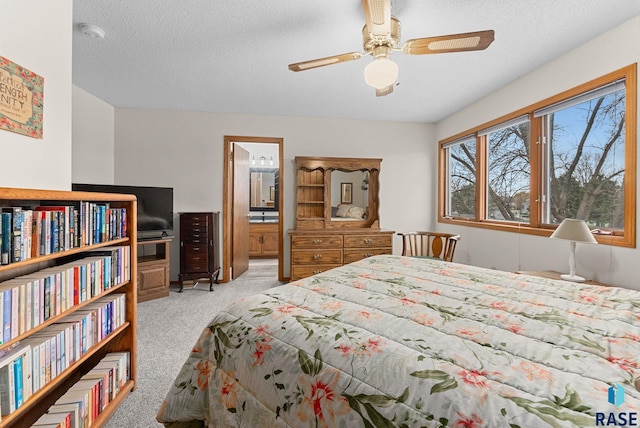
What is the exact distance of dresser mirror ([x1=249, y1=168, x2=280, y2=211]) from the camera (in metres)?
7.08

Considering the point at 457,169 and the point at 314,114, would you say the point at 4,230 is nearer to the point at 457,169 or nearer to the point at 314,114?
Answer: the point at 314,114

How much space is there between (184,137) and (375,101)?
9.07ft

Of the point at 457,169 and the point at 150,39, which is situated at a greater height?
the point at 150,39

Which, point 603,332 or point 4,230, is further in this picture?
point 4,230

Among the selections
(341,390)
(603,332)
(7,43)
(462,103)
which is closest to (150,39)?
(7,43)

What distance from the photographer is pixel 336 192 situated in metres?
4.69

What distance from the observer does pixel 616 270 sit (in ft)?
7.51

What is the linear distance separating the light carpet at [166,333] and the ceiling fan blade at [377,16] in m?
2.49

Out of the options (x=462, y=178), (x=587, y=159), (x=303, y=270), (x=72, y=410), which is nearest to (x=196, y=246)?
(x=303, y=270)

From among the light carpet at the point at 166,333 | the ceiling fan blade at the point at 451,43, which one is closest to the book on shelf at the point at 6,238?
the light carpet at the point at 166,333

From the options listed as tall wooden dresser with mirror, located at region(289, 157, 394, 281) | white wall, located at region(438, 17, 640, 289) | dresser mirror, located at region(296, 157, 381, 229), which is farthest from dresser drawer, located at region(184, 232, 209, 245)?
white wall, located at region(438, 17, 640, 289)

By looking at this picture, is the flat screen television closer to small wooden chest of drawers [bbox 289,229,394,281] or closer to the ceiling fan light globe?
small wooden chest of drawers [bbox 289,229,394,281]

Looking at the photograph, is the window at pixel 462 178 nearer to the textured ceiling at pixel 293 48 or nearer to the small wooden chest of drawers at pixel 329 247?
the textured ceiling at pixel 293 48

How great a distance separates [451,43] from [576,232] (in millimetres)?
1713
